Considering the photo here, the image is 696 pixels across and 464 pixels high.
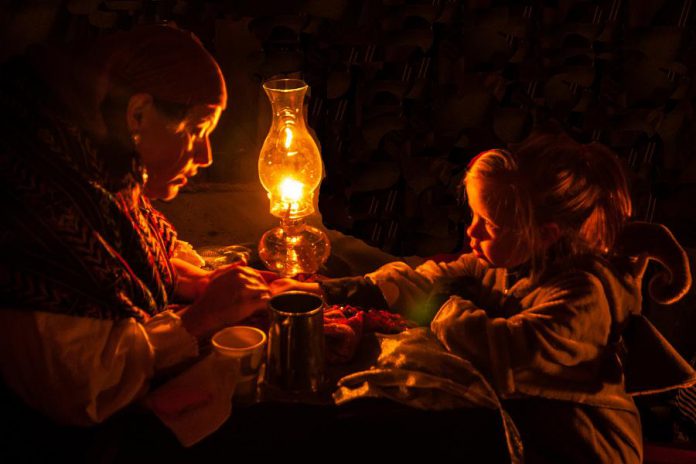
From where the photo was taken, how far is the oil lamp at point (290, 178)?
1815mm

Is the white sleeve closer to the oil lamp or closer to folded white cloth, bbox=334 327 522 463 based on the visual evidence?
folded white cloth, bbox=334 327 522 463

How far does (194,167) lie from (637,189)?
1.55 metres

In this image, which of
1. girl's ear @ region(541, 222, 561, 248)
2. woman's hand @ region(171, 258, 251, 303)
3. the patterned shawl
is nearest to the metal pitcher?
the patterned shawl

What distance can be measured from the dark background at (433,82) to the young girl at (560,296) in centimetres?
71

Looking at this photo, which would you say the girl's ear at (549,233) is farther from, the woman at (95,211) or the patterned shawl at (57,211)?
the patterned shawl at (57,211)

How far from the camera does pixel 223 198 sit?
2418 millimetres

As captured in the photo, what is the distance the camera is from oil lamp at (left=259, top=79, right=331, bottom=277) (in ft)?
5.96

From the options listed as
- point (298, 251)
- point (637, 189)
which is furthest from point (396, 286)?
point (637, 189)

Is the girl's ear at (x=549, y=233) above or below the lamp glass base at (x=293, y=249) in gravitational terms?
above

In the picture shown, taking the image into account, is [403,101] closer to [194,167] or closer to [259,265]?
[259,265]

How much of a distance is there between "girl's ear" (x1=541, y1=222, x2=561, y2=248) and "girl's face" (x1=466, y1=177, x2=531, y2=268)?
1.8 inches

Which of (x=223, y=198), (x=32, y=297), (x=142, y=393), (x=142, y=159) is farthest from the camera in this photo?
(x=223, y=198)

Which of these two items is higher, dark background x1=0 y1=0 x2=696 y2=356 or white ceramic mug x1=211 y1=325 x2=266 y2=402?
dark background x1=0 y1=0 x2=696 y2=356

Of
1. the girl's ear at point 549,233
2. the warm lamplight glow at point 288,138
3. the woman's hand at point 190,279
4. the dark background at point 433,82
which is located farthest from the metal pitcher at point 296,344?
the dark background at point 433,82
